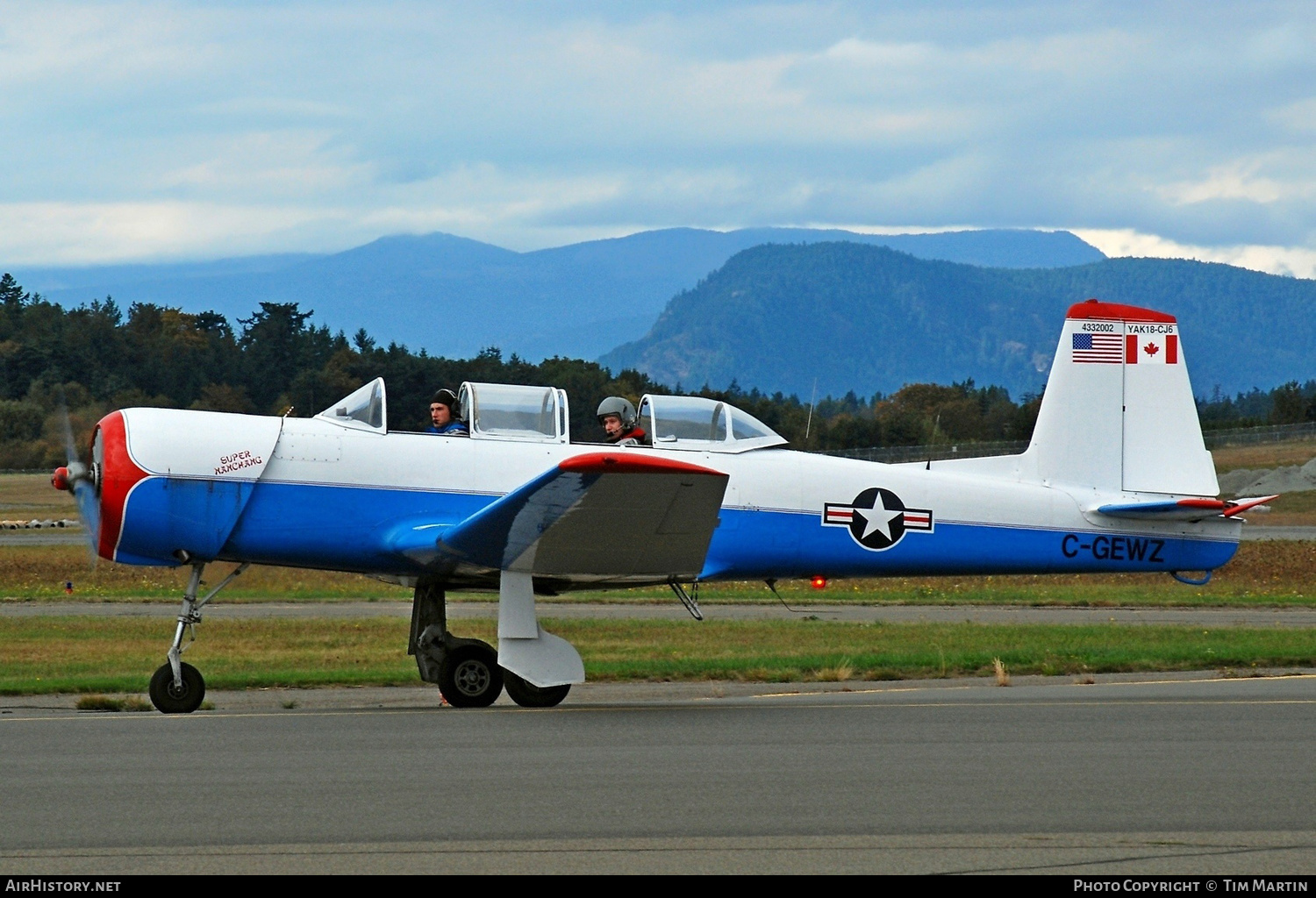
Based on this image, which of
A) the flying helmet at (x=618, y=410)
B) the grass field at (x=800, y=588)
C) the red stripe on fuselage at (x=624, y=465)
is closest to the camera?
the red stripe on fuselage at (x=624, y=465)

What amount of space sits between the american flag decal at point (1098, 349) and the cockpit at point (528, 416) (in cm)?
353

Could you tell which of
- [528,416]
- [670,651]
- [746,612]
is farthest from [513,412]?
[746,612]

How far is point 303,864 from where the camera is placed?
5551 mm

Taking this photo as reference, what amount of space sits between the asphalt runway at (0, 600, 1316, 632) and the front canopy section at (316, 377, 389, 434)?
9.43 m

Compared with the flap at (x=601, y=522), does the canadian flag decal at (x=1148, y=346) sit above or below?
above

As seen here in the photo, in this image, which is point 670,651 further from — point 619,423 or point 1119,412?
point 1119,412

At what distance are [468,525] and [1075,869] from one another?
18.8ft

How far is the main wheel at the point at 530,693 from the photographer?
11.5 meters

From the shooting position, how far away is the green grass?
47.0ft

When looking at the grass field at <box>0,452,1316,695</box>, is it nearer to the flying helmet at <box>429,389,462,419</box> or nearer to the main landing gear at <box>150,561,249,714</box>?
the main landing gear at <box>150,561,249,714</box>

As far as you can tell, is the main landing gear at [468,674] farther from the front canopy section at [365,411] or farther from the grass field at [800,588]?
the grass field at [800,588]

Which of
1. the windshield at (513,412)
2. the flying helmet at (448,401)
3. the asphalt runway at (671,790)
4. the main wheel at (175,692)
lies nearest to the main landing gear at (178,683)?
the main wheel at (175,692)

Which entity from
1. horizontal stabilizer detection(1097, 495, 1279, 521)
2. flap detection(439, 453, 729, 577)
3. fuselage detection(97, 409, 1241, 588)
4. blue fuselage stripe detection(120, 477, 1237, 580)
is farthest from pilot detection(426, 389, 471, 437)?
horizontal stabilizer detection(1097, 495, 1279, 521)
